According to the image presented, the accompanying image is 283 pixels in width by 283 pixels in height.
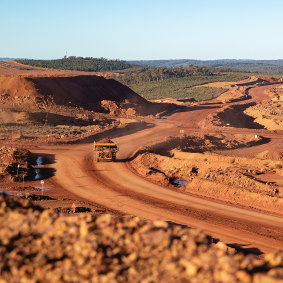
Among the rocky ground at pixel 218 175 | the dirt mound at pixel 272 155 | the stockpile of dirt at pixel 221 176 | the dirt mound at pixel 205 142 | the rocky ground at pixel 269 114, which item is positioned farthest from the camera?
the rocky ground at pixel 269 114

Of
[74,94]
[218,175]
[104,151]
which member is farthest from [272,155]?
[74,94]

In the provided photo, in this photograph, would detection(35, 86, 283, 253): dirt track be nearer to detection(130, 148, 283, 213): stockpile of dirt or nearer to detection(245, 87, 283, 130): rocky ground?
detection(130, 148, 283, 213): stockpile of dirt

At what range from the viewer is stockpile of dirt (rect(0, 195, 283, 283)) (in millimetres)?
7047

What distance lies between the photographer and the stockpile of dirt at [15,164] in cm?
2658

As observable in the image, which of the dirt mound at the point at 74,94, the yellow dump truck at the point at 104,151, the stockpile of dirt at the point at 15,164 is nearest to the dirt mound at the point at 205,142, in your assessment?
the yellow dump truck at the point at 104,151

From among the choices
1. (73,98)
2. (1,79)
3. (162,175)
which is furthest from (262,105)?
(162,175)

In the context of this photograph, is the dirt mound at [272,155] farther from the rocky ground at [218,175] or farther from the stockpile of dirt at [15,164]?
the stockpile of dirt at [15,164]

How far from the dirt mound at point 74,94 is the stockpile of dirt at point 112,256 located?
163 feet

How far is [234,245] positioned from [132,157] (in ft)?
58.6

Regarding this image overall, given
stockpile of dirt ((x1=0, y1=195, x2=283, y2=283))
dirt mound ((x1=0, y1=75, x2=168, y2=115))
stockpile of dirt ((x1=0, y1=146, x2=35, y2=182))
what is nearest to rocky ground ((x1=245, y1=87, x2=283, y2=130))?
dirt mound ((x1=0, y1=75, x2=168, y2=115))

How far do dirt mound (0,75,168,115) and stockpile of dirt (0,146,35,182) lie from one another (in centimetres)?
2638

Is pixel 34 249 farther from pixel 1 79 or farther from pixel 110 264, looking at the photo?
pixel 1 79

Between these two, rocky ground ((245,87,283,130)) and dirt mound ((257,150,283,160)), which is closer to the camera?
dirt mound ((257,150,283,160))

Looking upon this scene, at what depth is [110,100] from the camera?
2763 inches
